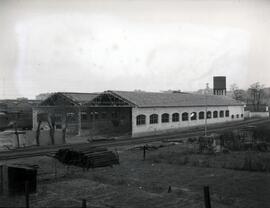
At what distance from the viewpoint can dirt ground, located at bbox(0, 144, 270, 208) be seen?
12.2 m

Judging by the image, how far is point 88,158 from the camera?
63.9ft

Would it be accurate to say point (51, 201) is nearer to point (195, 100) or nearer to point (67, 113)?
point (67, 113)

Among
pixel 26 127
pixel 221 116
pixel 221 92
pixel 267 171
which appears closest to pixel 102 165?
pixel 267 171

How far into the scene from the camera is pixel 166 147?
27859 mm

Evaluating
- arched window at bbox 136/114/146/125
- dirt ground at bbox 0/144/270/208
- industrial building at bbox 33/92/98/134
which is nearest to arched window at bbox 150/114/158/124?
arched window at bbox 136/114/146/125

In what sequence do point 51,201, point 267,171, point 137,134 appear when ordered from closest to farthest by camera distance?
point 51,201, point 267,171, point 137,134

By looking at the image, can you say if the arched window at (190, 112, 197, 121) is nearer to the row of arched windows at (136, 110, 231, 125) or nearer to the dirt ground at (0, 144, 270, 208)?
the row of arched windows at (136, 110, 231, 125)

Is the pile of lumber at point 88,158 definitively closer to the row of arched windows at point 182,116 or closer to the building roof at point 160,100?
the building roof at point 160,100

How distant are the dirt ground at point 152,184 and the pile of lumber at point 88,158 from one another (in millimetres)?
646

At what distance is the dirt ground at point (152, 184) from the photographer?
12211 mm

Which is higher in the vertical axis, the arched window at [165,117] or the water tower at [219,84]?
the water tower at [219,84]

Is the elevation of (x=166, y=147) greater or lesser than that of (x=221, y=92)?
lesser

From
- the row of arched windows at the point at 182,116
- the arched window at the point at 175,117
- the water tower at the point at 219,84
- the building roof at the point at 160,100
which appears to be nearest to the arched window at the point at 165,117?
the row of arched windows at the point at 182,116

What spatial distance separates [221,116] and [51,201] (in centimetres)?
4812
